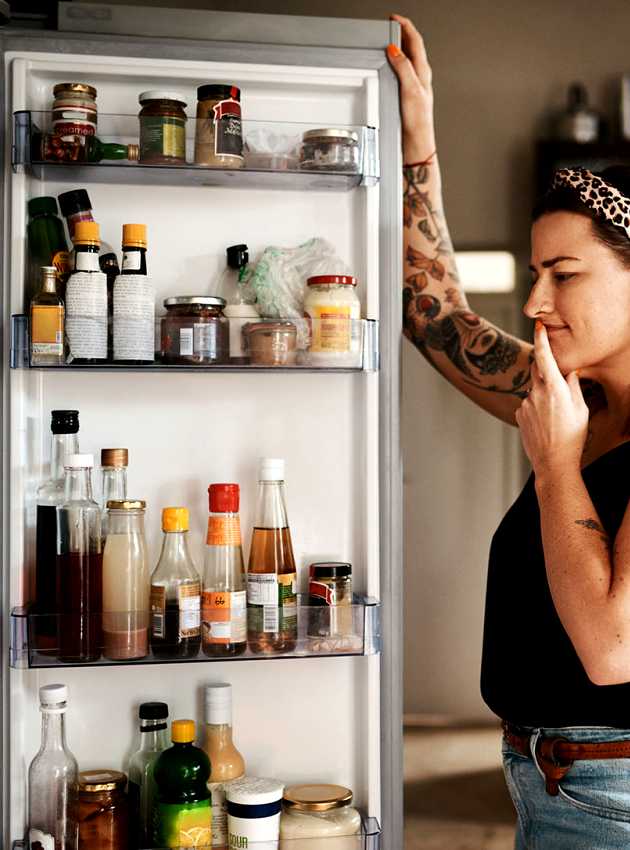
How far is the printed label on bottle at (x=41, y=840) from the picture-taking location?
4.63 ft

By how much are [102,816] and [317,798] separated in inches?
12.2

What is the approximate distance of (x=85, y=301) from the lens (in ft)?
4.62

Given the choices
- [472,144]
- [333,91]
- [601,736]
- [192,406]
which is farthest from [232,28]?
[601,736]

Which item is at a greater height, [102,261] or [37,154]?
[37,154]

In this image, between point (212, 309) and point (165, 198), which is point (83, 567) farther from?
point (165, 198)

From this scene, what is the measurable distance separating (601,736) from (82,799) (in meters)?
0.72

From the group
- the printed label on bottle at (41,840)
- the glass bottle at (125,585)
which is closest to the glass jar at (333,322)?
the glass bottle at (125,585)

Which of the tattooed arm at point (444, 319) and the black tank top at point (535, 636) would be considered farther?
the tattooed arm at point (444, 319)

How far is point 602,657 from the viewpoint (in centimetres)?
119

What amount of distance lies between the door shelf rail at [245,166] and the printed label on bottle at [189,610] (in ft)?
1.96

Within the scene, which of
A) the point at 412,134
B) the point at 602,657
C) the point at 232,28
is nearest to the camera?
the point at 602,657

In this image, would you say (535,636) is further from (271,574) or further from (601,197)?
(601,197)

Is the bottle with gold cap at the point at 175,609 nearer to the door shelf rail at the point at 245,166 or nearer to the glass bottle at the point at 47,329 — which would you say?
the glass bottle at the point at 47,329

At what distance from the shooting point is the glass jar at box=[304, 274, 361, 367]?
1.46 meters
